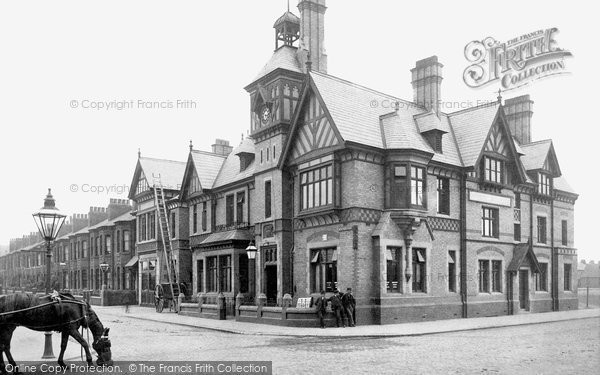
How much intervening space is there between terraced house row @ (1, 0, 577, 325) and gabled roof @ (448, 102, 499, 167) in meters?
0.08

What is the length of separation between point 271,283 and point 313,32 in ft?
42.9

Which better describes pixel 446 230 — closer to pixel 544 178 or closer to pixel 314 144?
pixel 314 144

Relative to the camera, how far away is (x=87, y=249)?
57.6m

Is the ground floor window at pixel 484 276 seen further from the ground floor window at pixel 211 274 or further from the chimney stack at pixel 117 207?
the chimney stack at pixel 117 207

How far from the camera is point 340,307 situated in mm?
23359

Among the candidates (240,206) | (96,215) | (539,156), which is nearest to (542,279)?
(539,156)

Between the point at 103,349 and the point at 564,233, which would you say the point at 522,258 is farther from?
the point at 103,349

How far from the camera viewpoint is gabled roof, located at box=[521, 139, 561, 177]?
3472 centimetres

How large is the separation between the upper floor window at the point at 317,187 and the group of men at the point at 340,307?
431 centimetres

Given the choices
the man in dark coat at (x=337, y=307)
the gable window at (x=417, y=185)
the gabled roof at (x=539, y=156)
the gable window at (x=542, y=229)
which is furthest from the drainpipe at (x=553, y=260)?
the man in dark coat at (x=337, y=307)

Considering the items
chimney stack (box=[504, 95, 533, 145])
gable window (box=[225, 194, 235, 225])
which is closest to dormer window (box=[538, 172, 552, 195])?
chimney stack (box=[504, 95, 533, 145])

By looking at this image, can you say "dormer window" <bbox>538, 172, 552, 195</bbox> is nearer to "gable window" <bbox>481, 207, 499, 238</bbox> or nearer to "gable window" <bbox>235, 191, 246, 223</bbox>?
"gable window" <bbox>481, 207, 499, 238</bbox>

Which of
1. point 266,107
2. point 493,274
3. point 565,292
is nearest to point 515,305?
point 493,274

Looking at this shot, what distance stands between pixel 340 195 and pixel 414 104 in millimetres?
9105
